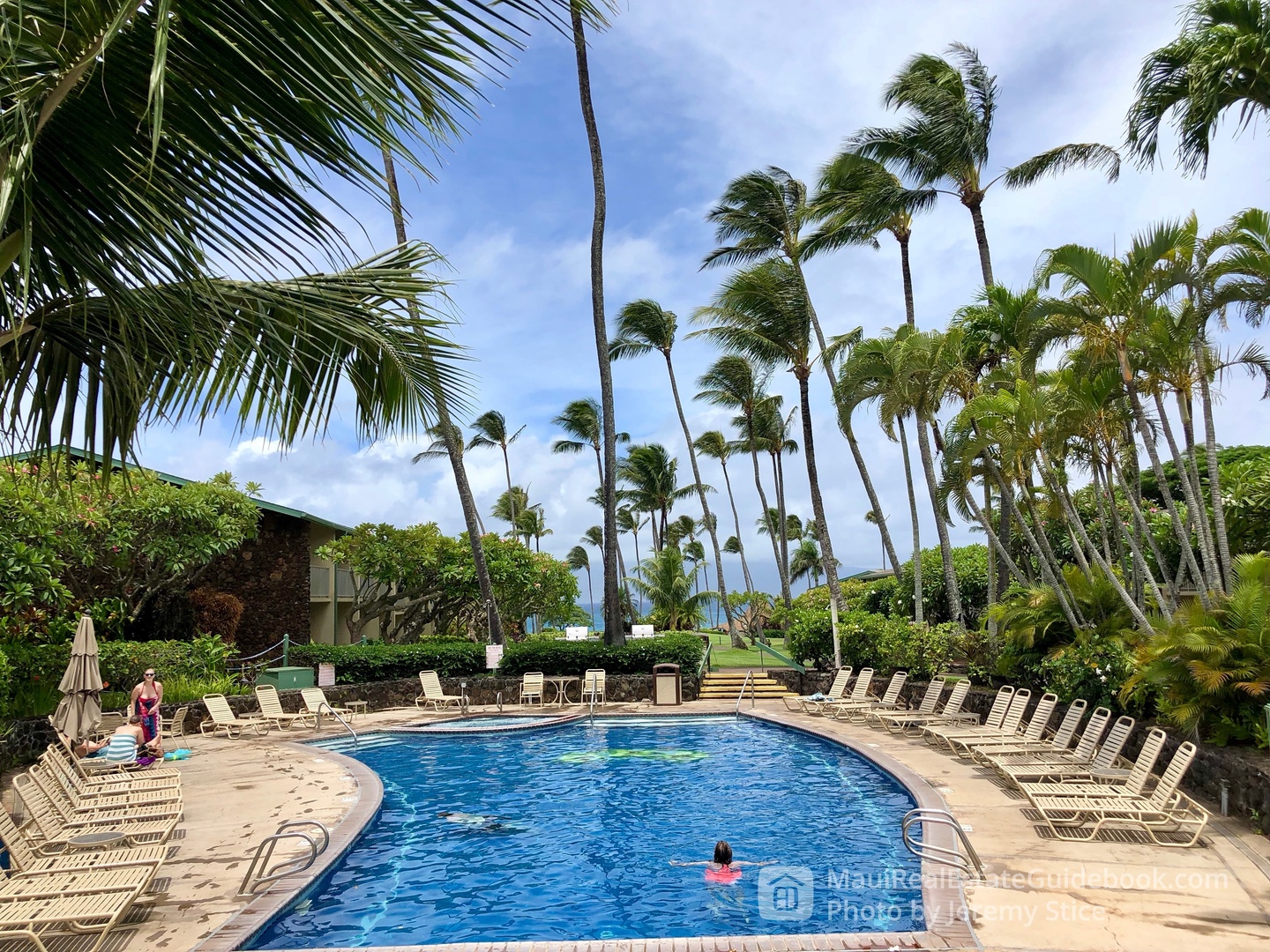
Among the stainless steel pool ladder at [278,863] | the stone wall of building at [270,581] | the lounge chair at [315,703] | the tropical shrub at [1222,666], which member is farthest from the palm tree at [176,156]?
the stone wall of building at [270,581]

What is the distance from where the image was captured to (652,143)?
15805 mm

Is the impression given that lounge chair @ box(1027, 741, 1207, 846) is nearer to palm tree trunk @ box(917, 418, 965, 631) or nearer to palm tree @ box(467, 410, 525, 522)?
palm tree trunk @ box(917, 418, 965, 631)

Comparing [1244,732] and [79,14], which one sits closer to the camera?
[79,14]

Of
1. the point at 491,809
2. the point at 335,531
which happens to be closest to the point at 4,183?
the point at 491,809

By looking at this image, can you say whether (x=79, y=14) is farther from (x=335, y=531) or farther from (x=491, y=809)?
(x=335, y=531)

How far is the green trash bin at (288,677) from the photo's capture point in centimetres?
1867

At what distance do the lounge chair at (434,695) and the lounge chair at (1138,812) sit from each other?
44.9 feet

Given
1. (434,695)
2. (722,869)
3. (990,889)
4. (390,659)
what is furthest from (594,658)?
(990,889)

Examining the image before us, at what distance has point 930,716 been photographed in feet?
47.2

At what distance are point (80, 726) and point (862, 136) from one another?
19865mm

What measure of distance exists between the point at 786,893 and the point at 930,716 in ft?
25.8

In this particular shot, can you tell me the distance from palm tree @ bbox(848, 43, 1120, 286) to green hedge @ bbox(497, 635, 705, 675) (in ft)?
36.3

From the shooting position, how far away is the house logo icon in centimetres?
692

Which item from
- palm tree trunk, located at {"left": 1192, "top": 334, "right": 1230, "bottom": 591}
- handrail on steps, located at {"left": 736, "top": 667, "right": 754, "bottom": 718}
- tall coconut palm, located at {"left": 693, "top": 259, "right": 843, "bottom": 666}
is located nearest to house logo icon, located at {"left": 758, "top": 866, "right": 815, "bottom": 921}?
palm tree trunk, located at {"left": 1192, "top": 334, "right": 1230, "bottom": 591}
